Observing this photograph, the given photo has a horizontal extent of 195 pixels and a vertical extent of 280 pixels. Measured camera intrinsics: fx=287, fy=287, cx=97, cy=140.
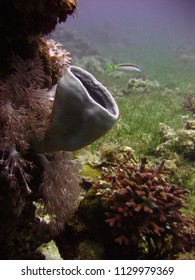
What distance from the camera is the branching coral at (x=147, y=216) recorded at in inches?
120

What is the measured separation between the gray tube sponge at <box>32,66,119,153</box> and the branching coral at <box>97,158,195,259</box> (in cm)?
86

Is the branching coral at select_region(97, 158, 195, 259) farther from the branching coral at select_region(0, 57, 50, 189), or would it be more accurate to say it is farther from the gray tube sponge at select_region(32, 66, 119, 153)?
the branching coral at select_region(0, 57, 50, 189)

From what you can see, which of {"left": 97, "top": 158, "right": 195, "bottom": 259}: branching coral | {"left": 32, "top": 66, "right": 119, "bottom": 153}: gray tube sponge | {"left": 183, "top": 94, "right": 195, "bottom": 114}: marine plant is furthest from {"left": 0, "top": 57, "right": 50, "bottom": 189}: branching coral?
{"left": 183, "top": 94, "right": 195, "bottom": 114}: marine plant

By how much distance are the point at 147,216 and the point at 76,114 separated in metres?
1.36

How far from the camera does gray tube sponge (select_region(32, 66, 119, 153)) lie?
8.15 ft

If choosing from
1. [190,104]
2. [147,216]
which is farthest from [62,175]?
[190,104]

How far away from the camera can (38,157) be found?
9.82 ft

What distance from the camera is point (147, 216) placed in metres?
3.06

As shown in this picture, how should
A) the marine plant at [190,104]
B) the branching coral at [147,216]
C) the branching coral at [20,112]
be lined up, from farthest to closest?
the marine plant at [190,104], the branching coral at [147,216], the branching coral at [20,112]

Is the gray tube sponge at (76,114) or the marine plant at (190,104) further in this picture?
the marine plant at (190,104)

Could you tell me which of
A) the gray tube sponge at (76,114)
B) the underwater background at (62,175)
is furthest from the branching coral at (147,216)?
the gray tube sponge at (76,114)

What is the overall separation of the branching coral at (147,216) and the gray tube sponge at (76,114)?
859mm

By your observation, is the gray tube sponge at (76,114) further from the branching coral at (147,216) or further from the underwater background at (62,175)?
the branching coral at (147,216)

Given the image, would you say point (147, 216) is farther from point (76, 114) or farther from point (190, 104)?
point (190, 104)
